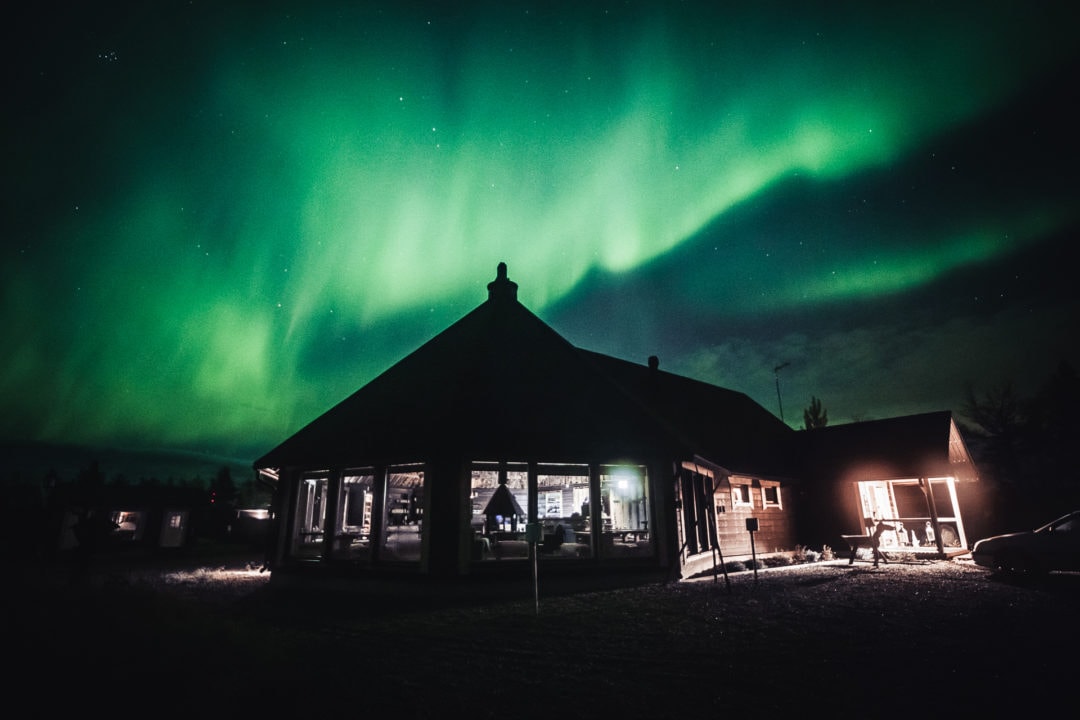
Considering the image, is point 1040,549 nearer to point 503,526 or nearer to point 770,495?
point 770,495

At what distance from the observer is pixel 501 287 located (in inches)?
673

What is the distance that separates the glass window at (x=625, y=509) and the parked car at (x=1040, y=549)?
932 centimetres

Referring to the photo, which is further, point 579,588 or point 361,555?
point 361,555

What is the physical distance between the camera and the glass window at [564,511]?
13.0m

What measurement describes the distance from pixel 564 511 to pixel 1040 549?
14.9 meters

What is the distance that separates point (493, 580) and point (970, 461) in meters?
24.0

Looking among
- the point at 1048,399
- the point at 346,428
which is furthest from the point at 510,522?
the point at 1048,399

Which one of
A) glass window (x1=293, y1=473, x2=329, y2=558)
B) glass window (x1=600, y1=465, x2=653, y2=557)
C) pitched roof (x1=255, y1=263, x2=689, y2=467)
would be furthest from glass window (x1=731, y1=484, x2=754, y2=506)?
glass window (x1=293, y1=473, x2=329, y2=558)

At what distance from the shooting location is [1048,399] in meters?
44.4

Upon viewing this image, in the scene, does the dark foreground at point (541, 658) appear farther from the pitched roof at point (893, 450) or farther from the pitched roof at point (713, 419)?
the pitched roof at point (893, 450)

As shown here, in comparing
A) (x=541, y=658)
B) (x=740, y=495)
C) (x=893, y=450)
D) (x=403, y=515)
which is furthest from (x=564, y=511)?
(x=541, y=658)

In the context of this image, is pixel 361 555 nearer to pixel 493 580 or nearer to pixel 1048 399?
pixel 493 580

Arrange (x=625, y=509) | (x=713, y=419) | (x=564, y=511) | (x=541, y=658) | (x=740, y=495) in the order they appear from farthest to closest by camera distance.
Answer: (x=713, y=419)
(x=564, y=511)
(x=625, y=509)
(x=740, y=495)
(x=541, y=658)

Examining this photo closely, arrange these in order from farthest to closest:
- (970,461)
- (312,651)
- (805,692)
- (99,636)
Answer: (970,461), (312,651), (99,636), (805,692)
